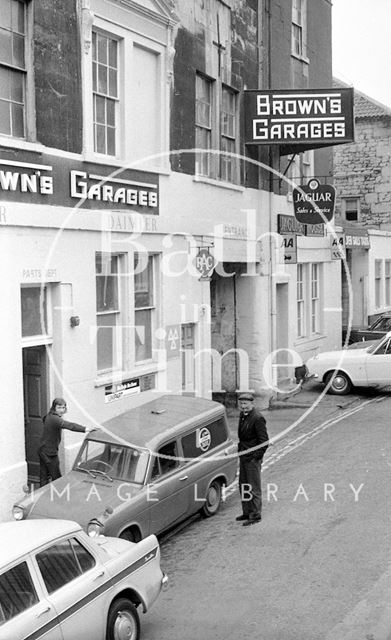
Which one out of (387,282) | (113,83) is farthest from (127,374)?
(387,282)

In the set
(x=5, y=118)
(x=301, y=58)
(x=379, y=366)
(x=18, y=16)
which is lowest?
(x=379, y=366)

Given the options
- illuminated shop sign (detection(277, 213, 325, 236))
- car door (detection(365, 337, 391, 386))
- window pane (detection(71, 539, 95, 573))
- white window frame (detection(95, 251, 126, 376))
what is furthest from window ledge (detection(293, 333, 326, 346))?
window pane (detection(71, 539, 95, 573))

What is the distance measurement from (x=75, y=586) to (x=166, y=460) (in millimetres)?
3891

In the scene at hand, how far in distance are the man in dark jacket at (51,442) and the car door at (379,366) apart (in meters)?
10.9

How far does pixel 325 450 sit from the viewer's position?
15492 mm

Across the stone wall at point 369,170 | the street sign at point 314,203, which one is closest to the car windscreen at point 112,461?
the street sign at point 314,203

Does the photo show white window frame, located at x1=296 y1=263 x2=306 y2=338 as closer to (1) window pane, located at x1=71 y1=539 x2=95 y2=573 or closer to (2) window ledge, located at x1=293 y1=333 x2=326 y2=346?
(2) window ledge, located at x1=293 y1=333 x2=326 y2=346

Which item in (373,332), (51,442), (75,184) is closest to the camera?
(51,442)

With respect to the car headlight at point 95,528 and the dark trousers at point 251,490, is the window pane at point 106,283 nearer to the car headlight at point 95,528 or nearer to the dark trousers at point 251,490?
the dark trousers at point 251,490

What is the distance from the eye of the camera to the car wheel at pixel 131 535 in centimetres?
991

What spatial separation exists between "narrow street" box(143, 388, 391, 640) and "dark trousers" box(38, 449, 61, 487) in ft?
7.18

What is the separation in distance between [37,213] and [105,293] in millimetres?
2612

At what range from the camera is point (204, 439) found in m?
11.9

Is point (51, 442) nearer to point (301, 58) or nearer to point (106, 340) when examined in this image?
point (106, 340)
